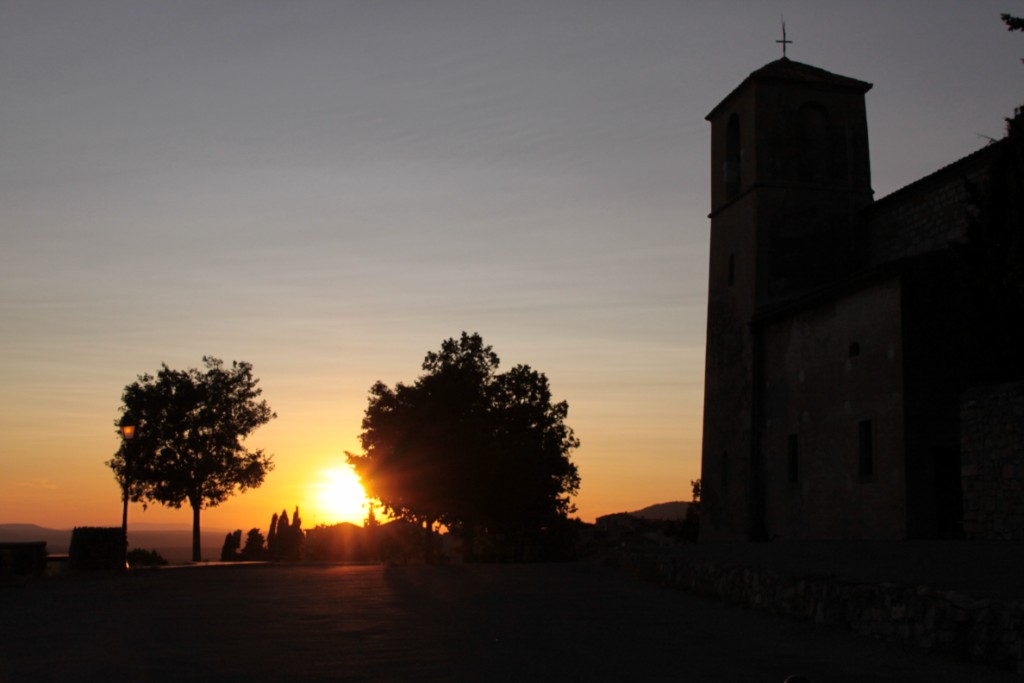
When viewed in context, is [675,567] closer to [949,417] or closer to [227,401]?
[949,417]

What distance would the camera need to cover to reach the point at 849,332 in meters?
27.2

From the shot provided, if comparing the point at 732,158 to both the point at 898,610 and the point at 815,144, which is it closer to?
the point at 815,144

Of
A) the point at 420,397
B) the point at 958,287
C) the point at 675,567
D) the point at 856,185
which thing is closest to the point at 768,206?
the point at 856,185

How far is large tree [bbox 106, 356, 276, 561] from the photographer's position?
47.7m

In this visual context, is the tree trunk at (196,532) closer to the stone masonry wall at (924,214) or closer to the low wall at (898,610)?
the stone masonry wall at (924,214)

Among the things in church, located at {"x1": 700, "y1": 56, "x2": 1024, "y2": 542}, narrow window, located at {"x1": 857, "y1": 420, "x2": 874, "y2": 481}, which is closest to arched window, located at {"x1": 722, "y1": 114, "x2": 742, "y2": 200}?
church, located at {"x1": 700, "y1": 56, "x2": 1024, "y2": 542}

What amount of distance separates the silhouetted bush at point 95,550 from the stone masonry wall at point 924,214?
23542 mm

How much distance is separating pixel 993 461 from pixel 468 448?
33.8 meters

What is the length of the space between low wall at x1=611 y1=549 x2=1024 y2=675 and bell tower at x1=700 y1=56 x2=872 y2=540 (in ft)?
55.8

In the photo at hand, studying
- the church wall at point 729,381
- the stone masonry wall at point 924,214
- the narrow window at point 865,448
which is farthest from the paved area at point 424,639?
the stone masonry wall at point 924,214

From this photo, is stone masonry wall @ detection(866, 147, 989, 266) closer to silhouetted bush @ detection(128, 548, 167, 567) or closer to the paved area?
the paved area

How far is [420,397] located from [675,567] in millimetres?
34248

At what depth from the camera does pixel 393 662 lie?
9.87 meters

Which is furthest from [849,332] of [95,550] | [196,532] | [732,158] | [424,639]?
[196,532]
